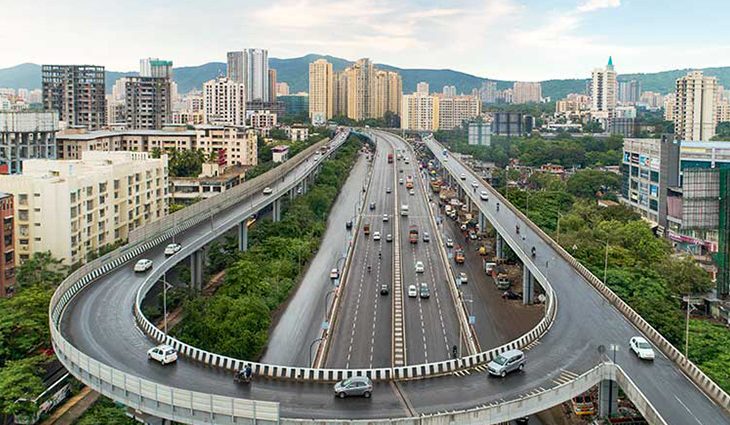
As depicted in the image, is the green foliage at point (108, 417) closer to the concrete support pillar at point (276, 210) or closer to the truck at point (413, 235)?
the truck at point (413, 235)

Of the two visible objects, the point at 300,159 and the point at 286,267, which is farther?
the point at 300,159

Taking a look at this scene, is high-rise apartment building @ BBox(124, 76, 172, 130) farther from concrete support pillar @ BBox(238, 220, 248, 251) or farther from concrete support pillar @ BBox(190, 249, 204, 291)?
concrete support pillar @ BBox(190, 249, 204, 291)

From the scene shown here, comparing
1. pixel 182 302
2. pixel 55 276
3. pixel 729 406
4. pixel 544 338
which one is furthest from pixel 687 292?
pixel 55 276

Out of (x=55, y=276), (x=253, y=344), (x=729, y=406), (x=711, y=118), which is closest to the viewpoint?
(x=729, y=406)

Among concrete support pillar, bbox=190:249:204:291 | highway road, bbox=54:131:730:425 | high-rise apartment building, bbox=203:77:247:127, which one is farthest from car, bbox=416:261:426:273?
high-rise apartment building, bbox=203:77:247:127

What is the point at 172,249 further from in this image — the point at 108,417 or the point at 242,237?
the point at 108,417

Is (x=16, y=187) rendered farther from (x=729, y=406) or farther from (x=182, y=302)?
(x=729, y=406)

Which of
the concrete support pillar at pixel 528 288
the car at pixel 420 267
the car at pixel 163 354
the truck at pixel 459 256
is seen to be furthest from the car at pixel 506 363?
the truck at pixel 459 256
